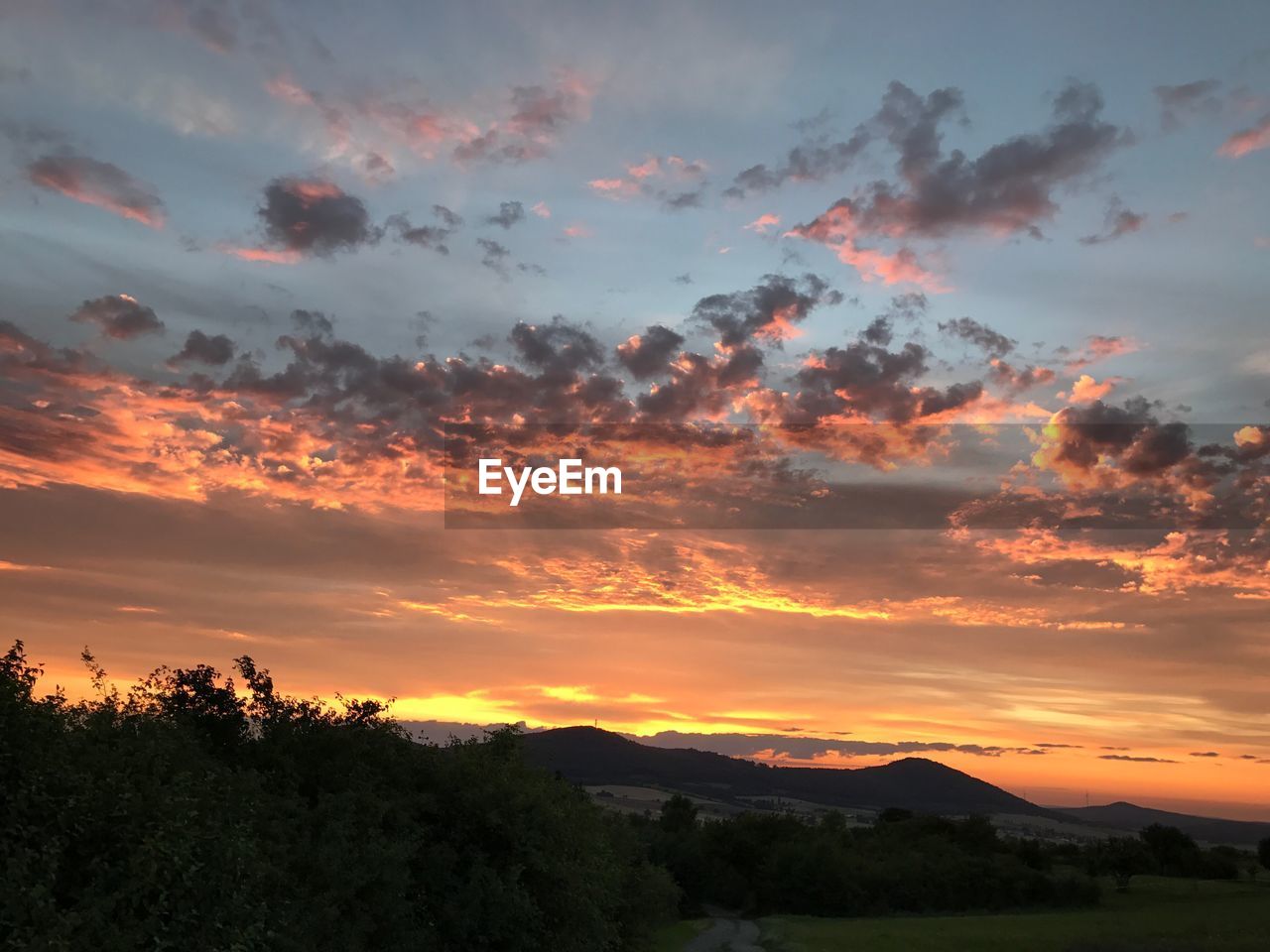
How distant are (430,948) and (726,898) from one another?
4038 inches

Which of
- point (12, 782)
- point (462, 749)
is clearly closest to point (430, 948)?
point (462, 749)

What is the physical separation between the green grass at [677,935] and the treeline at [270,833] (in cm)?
2521

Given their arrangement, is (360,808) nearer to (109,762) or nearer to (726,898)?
(109,762)

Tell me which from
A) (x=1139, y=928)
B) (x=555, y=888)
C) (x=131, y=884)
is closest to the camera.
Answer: (x=131, y=884)

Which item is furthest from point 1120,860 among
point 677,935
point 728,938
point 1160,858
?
point 677,935

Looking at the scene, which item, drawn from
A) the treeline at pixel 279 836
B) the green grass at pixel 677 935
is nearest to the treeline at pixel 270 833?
the treeline at pixel 279 836

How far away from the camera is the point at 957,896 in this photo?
13400 centimetres

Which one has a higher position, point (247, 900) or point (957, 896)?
point (247, 900)

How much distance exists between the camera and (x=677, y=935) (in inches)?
3452

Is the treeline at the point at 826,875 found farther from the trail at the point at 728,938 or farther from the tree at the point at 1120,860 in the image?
the tree at the point at 1120,860

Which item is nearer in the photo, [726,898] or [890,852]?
[726,898]

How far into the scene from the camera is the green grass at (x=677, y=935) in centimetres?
7759

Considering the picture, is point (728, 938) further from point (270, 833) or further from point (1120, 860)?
point (1120, 860)

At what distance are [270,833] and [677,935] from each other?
6490 cm
